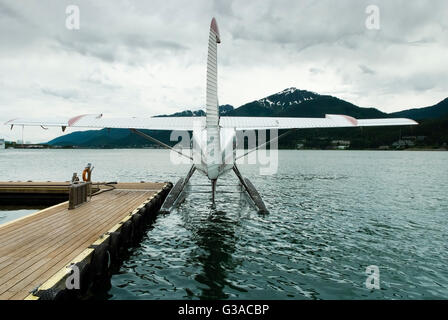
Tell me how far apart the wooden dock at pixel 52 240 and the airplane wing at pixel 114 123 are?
372 cm

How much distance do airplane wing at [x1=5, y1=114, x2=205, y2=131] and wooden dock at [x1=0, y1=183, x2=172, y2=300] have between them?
3.72 meters

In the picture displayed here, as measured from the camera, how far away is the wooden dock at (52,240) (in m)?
4.78

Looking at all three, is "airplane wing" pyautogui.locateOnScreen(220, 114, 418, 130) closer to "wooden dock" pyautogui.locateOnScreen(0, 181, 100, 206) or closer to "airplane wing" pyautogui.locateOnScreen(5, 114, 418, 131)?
"airplane wing" pyautogui.locateOnScreen(5, 114, 418, 131)

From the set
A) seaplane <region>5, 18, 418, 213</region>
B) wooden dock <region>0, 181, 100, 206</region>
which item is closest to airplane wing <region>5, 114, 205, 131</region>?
seaplane <region>5, 18, 418, 213</region>

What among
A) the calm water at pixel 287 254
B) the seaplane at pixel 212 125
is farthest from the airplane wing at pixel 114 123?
the calm water at pixel 287 254

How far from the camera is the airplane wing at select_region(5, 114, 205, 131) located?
41.7ft

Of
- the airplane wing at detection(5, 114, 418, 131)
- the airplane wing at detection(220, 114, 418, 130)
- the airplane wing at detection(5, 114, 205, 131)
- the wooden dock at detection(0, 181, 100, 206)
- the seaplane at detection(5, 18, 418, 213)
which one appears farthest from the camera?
the wooden dock at detection(0, 181, 100, 206)

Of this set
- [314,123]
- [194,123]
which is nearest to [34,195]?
[194,123]

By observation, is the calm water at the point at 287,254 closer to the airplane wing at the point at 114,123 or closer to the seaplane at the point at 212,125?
the seaplane at the point at 212,125

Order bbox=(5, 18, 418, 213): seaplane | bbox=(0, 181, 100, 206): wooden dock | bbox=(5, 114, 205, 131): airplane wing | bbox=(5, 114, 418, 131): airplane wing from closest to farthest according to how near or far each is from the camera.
Result: bbox=(5, 18, 418, 213): seaplane < bbox=(5, 114, 205, 131): airplane wing < bbox=(5, 114, 418, 131): airplane wing < bbox=(0, 181, 100, 206): wooden dock

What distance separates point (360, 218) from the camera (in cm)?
1305
